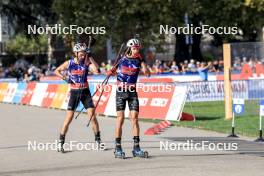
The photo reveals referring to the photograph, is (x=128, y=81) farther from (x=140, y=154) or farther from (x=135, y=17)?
(x=135, y=17)

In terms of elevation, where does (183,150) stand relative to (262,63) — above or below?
below

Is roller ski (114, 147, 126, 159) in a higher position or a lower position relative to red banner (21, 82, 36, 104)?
lower

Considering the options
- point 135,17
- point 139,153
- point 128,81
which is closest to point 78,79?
point 128,81

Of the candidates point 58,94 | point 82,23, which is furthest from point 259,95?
point 82,23

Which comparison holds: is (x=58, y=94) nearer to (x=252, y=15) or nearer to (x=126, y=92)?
(x=126, y=92)

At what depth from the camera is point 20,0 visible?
163ft

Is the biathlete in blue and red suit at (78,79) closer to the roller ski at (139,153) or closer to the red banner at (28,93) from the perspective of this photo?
the roller ski at (139,153)

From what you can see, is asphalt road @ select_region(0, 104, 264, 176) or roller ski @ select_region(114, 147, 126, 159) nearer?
asphalt road @ select_region(0, 104, 264, 176)

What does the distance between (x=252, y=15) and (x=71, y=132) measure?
3161cm

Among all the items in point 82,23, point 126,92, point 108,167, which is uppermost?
point 82,23

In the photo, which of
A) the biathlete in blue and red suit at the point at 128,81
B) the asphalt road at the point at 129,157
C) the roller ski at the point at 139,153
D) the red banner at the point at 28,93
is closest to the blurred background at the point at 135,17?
the red banner at the point at 28,93

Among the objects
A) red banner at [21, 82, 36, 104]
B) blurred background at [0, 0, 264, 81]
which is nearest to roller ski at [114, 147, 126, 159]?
red banner at [21, 82, 36, 104]

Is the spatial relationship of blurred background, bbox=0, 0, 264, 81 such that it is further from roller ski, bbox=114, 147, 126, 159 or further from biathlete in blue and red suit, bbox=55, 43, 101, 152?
roller ski, bbox=114, 147, 126, 159

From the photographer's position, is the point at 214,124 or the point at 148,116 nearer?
the point at 214,124
